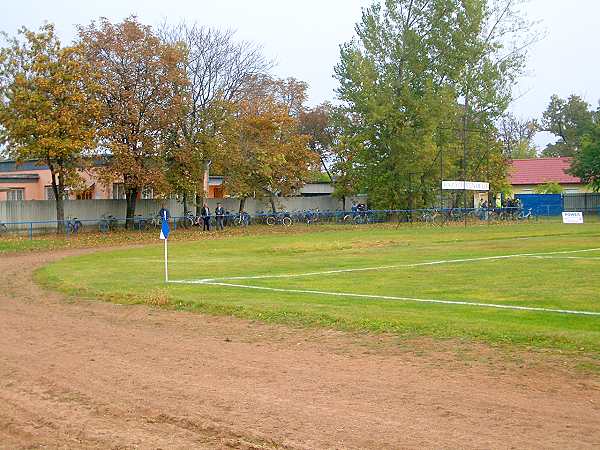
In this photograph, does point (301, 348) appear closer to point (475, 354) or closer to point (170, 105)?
point (475, 354)

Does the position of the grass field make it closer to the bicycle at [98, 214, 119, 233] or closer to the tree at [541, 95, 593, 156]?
the bicycle at [98, 214, 119, 233]

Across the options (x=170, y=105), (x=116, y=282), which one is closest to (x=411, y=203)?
(x=170, y=105)

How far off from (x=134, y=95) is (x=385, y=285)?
3179 centimetres

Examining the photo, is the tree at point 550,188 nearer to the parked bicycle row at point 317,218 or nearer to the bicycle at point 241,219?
the parked bicycle row at point 317,218

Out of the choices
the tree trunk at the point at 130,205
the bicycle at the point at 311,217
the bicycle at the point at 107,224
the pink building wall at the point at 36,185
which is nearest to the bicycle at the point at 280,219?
the bicycle at the point at 311,217

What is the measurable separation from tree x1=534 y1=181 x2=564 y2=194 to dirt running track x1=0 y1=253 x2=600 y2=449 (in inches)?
2714

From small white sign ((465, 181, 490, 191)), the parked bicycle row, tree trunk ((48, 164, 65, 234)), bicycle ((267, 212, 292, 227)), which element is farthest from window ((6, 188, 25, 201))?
small white sign ((465, 181, 490, 191))

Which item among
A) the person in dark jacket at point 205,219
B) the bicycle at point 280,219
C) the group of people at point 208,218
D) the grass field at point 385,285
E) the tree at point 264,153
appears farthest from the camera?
the bicycle at point 280,219

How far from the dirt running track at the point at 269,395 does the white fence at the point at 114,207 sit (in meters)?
35.3

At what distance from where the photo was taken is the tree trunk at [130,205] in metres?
49.0

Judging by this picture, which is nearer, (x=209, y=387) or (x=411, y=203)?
(x=209, y=387)

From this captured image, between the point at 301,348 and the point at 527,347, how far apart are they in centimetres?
318

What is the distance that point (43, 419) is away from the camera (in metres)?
7.79

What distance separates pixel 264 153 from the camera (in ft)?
184
